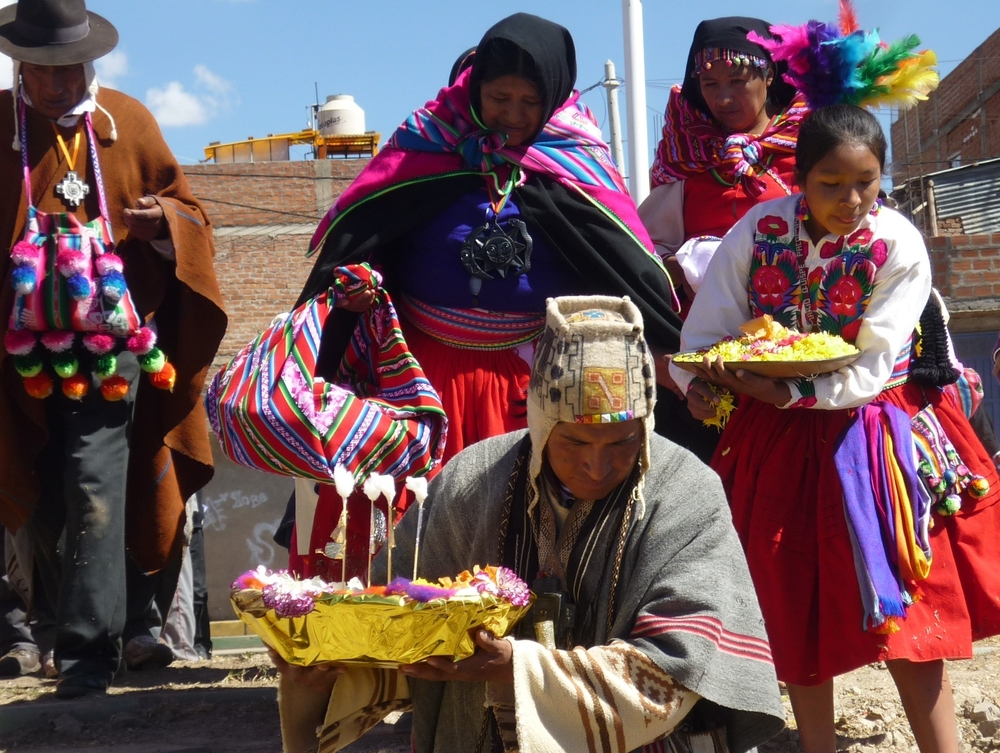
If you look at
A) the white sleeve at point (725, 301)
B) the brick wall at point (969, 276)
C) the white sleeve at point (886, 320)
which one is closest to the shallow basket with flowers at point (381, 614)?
the white sleeve at point (886, 320)

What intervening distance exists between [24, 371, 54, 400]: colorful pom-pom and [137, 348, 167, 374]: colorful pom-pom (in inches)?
13.1

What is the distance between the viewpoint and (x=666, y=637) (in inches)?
103

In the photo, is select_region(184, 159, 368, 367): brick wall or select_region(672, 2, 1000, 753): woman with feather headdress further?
select_region(184, 159, 368, 367): brick wall

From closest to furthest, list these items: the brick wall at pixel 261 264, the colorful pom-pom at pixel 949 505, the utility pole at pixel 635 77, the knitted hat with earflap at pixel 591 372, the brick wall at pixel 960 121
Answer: the knitted hat with earflap at pixel 591 372, the colorful pom-pom at pixel 949 505, the utility pole at pixel 635 77, the brick wall at pixel 960 121, the brick wall at pixel 261 264

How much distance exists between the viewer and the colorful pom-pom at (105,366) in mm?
4727

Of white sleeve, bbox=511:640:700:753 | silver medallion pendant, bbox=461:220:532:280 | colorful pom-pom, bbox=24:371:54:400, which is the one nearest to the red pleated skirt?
silver medallion pendant, bbox=461:220:532:280

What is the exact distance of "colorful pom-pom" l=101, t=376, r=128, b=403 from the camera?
186 inches

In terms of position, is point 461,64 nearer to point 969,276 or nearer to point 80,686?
point 80,686

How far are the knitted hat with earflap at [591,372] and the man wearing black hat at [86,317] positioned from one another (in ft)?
7.63

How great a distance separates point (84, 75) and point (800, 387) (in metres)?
2.86

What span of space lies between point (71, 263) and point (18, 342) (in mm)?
344

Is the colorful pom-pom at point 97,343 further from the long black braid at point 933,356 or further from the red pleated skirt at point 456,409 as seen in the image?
the long black braid at point 933,356

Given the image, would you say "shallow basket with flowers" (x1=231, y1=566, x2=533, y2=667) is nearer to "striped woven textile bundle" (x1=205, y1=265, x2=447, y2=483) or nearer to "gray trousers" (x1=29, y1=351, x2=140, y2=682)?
"striped woven textile bundle" (x1=205, y1=265, x2=447, y2=483)

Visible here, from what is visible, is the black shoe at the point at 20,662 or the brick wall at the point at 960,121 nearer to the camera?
the black shoe at the point at 20,662
